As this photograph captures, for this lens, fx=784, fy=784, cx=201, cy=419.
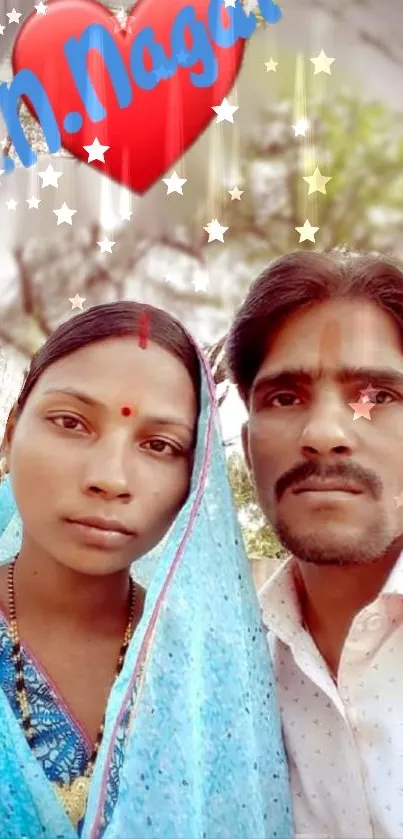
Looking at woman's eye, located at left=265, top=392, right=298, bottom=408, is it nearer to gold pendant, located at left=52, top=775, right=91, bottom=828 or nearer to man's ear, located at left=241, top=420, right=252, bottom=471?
man's ear, located at left=241, top=420, right=252, bottom=471

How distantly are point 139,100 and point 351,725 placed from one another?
0.92m

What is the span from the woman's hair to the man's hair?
10 centimetres

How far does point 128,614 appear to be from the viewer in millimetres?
1103

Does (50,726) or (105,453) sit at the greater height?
(105,453)

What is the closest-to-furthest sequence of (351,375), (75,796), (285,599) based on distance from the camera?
(75,796) → (351,375) → (285,599)

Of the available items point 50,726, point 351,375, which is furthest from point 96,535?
point 351,375

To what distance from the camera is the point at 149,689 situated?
0.96 meters

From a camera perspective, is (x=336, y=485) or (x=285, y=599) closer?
(x=336, y=485)

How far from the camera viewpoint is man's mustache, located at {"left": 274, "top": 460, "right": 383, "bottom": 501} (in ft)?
3.48

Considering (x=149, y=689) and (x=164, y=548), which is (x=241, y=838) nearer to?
(x=149, y=689)

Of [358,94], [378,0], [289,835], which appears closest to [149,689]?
[289,835]

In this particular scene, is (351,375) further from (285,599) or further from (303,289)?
(285,599)

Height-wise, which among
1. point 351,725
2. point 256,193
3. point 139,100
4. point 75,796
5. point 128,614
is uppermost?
point 139,100

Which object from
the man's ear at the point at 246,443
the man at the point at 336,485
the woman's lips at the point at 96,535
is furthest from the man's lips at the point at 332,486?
the woman's lips at the point at 96,535
